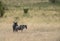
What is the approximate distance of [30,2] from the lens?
31.2 meters

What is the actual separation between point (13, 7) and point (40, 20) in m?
6.29

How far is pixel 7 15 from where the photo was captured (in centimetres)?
2475

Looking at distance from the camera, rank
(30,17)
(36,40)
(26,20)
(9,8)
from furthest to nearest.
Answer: (9,8) → (30,17) → (26,20) → (36,40)

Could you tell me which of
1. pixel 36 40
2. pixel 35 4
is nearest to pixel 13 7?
pixel 35 4

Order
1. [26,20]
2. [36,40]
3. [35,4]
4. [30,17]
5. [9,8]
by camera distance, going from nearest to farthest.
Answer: [36,40] < [26,20] < [30,17] < [9,8] < [35,4]

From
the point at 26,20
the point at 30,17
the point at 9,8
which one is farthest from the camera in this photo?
the point at 9,8

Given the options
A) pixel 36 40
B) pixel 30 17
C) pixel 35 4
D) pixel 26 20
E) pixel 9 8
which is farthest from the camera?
pixel 35 4

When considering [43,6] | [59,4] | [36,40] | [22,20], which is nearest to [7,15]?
[22,20]

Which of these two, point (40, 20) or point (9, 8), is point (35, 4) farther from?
point (40, 20)

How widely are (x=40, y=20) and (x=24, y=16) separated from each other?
2.02 meters

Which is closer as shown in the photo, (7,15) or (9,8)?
(7,15)

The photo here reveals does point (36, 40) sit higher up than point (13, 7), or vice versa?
point (36, 40)

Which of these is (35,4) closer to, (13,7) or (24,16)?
(13,7)

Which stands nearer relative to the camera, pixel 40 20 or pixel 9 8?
pixel 40 20
